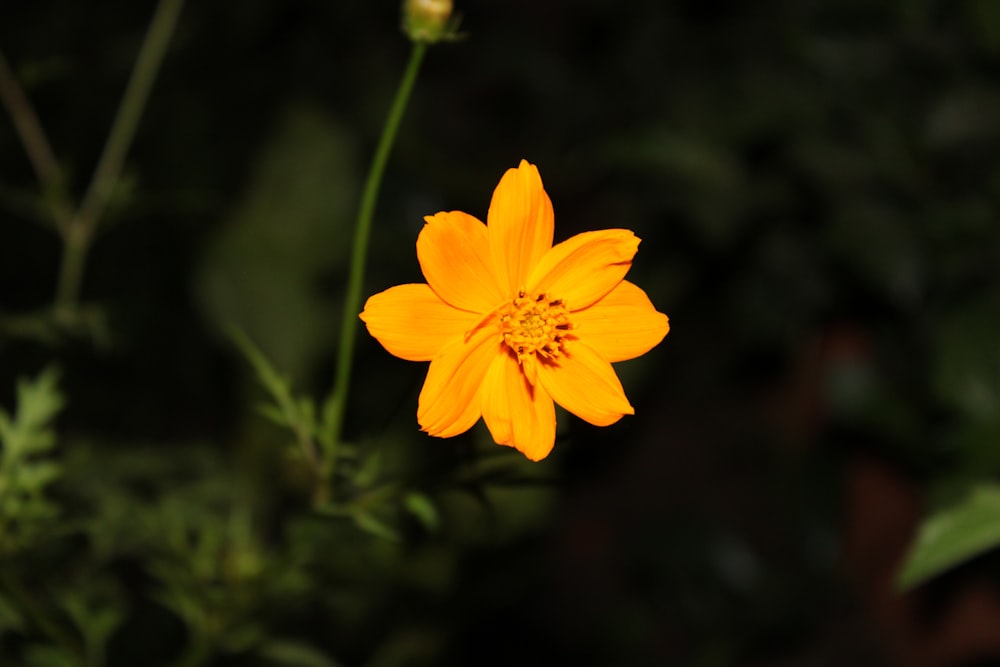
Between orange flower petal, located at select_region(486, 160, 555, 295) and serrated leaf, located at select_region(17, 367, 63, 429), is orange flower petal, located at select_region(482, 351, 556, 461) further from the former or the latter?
serrated leaf, located at select_region(17, 367, 63, 429)

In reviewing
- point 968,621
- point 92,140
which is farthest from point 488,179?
point 968,621

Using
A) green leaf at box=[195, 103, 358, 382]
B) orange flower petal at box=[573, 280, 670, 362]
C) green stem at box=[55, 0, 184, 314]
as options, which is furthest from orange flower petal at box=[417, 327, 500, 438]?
green leaf at box=[195, 103, 358, 382]

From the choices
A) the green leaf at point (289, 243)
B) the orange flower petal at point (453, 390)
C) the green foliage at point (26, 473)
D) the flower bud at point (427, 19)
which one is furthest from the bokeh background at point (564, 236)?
the flower bud at point (427, 19)

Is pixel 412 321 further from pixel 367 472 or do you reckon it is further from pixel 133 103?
pixel 133 103

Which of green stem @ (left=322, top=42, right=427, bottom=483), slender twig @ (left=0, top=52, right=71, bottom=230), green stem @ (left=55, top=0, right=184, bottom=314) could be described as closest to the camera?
green stem @ (left=322, top=42, right=427, bottom=483)

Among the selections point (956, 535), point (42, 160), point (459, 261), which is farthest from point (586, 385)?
point (42, 160)

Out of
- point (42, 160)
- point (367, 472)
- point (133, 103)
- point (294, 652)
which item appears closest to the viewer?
point (367, 472)

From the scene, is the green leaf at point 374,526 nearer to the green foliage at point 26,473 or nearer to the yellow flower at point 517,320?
the yellow flower at point 517,320
